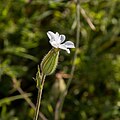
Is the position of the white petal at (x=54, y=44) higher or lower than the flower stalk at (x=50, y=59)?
higher

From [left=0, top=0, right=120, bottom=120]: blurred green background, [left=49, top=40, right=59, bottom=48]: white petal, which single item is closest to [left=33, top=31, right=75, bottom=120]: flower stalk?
[left=49, top=40, right=59, bottom=48]: white petal

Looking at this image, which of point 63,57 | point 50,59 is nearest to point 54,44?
point 50,59

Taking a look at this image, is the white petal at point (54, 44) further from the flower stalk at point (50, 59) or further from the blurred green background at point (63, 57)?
the blurred green background at point (63, 57)

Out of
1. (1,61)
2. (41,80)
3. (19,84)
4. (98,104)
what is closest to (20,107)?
(19,84)

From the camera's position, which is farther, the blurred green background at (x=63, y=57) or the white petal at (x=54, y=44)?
the blurred green background at (x=63, y=57)

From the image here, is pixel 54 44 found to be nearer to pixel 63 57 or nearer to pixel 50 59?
pixel 50 59

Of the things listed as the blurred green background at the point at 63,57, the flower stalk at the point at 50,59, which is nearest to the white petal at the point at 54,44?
the flower stalk at the point at 50,59

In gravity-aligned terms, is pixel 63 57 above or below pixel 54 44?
below

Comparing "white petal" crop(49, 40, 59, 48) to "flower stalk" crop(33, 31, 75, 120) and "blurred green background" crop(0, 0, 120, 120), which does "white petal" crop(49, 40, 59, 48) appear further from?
"blurred green background" crop(0, 0, 120, 120)
